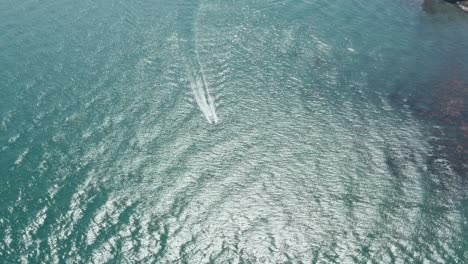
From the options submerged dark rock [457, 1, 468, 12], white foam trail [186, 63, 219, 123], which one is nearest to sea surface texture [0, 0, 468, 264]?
white foam trail [186, 63, 219, 123]

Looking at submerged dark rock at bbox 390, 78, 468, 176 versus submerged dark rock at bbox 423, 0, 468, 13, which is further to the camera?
submerged dark rock at bbox 423, 0, 468, 13

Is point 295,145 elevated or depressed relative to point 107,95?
depressed

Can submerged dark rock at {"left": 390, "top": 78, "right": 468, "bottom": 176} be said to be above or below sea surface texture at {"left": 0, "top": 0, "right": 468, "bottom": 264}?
below

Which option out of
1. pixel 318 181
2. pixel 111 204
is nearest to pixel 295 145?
pixel 318 181

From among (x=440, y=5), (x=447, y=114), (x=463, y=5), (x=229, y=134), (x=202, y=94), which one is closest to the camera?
(x=229, y=134)

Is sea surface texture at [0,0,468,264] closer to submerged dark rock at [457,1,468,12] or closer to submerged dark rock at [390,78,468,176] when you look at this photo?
submerged dark rock at [390,78,468,176]

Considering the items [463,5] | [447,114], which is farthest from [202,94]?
[463,5]

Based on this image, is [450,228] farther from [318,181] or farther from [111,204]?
[111,204]

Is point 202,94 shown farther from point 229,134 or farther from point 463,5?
point 463,5
